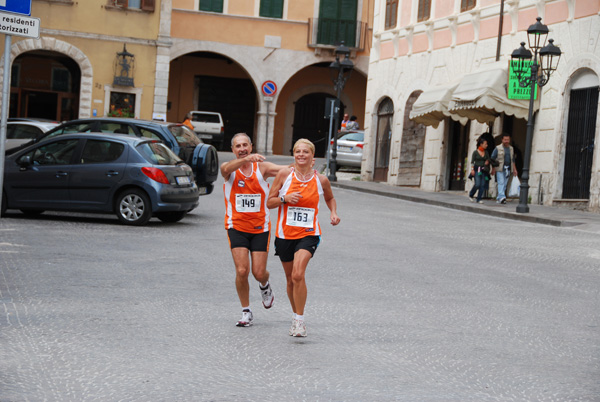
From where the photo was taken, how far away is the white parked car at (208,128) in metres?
44.8

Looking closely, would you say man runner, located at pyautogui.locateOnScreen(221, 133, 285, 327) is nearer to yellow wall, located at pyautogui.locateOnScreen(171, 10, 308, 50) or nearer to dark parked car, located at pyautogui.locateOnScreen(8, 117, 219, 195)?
dark parked car, located at pyautogui.locateOnScreen(8, 117, 219, 195)

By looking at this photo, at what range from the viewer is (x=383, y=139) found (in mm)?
37250

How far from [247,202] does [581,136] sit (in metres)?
18.2

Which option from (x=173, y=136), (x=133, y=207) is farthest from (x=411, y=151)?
(x=133, y=207)

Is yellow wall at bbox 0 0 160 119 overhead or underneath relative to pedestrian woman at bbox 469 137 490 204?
overhead

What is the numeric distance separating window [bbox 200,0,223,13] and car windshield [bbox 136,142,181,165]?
101 ft

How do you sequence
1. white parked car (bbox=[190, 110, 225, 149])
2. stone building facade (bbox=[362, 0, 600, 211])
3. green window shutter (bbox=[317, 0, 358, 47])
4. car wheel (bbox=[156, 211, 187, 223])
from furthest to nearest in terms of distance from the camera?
1. green window shutter (bbox=[317, 0, 358, 47])
2. white parked car (bbox=[190, 110, 225, 149])
3. stone building facade (bbox=[362, 0, 600, 211])
4. car wheel (bbox=[156, 211, 187, 223])

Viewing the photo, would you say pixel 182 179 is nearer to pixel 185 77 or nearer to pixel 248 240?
pixel 248 240

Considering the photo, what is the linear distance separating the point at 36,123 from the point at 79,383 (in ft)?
71.3

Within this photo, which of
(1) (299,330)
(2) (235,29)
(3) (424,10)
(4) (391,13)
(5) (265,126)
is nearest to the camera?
(1) (299,330)

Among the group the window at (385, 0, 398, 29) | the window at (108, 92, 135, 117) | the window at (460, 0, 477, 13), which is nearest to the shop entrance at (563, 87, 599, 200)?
the window at (460, 0, 477, 13)

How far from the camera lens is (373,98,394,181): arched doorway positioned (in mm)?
36750

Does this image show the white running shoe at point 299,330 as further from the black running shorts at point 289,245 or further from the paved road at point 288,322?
the black running shorts at point 289,245

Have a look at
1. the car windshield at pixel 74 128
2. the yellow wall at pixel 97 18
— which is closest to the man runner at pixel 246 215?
the car windshield at pixel 74 128
